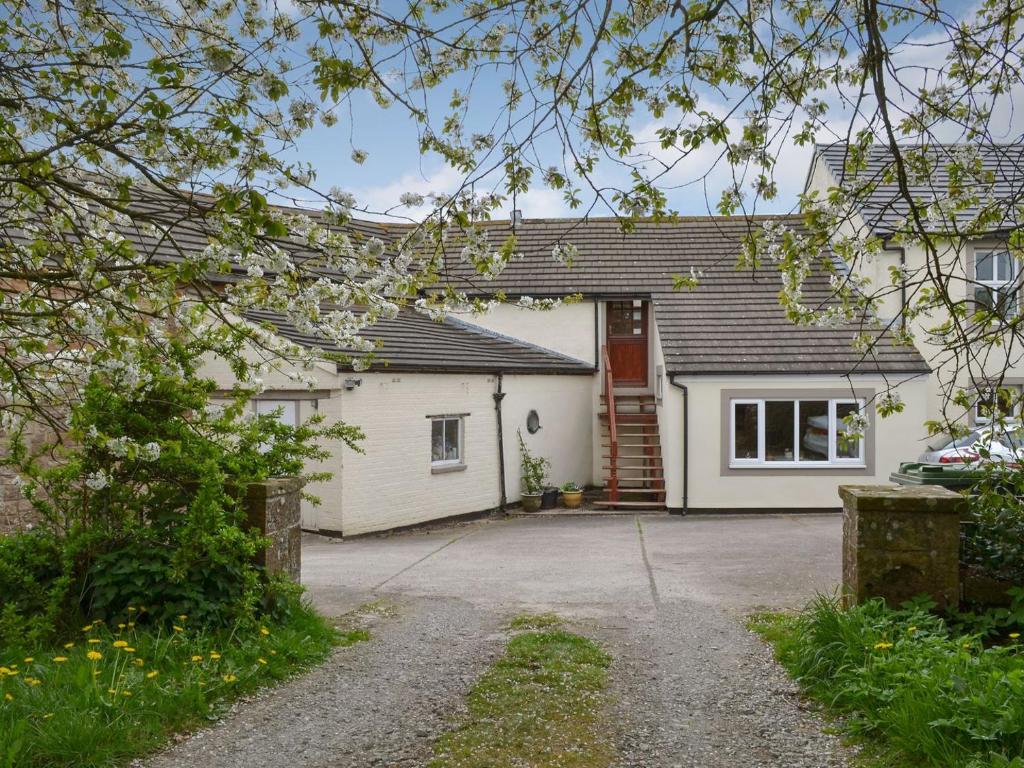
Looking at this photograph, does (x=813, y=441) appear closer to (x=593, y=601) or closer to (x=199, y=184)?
(x=593, y=601)

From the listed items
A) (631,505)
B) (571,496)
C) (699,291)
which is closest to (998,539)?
(631,505)

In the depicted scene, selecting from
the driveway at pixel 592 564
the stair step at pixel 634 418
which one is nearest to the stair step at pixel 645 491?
the driveway at pixel 592 564

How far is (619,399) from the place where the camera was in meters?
22.9

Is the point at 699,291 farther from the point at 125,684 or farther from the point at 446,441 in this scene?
the point at 125,684

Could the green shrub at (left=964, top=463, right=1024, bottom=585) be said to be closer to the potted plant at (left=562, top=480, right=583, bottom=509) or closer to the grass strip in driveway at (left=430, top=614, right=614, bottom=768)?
the grass strip in driveway at (left=430, top=614, right=614, bottom=768)

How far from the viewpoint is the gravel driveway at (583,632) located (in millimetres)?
5012

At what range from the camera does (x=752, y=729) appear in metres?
5.27

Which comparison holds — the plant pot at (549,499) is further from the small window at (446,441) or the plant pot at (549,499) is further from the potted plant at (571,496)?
the small window at (446,441)

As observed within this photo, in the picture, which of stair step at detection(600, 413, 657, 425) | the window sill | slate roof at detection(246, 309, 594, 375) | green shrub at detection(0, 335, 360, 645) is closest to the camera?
green shrub at detection(0, 335, 360, 645)

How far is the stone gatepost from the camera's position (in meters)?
6.33

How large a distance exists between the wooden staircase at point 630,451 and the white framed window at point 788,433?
2.00 m

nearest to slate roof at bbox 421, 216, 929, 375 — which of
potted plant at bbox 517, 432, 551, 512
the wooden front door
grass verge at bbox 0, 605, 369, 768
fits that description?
the wooden front door

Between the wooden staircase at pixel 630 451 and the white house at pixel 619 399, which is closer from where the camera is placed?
the white house at pixel 619 399

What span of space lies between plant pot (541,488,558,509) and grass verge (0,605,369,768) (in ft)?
44.2
